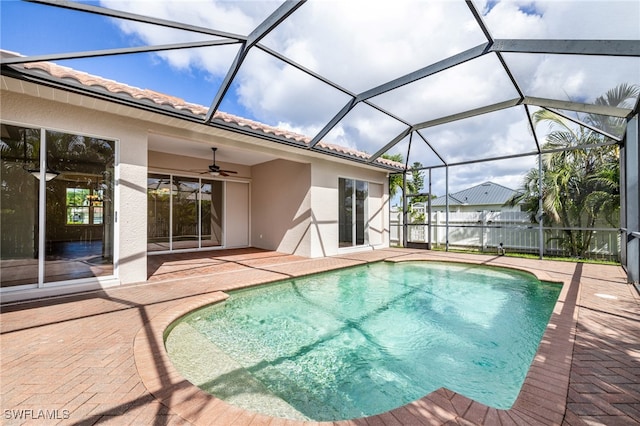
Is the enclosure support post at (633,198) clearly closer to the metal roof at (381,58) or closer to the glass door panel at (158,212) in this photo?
the metal roof at (381,58)

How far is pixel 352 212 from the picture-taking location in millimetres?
11016

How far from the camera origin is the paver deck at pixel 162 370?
1.99 metres

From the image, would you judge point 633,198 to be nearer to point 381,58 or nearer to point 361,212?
point 381,58

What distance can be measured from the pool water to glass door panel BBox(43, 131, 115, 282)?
2.93 meters

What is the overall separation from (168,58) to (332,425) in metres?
→ 6.08

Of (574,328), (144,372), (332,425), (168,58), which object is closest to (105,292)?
(144,372)

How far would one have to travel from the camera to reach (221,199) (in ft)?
36.8

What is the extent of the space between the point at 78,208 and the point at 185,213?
15.5ft

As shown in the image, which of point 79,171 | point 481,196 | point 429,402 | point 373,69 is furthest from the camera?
point 481,196

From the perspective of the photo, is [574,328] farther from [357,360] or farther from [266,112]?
[266,112]

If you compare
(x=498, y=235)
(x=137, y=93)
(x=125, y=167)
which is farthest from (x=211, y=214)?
(x=498, y=235)

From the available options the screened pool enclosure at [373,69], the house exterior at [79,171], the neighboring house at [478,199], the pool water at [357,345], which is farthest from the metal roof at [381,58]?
the neighboring house at [478,199]

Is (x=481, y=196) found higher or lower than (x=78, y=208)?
higher

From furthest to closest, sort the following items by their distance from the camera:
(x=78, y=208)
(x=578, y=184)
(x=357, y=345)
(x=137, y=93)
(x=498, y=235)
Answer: (x=498, y=235)
(x=578, y=184)
(x=78, y=208)
(x=137, y=93)
(x=357, y=345)
